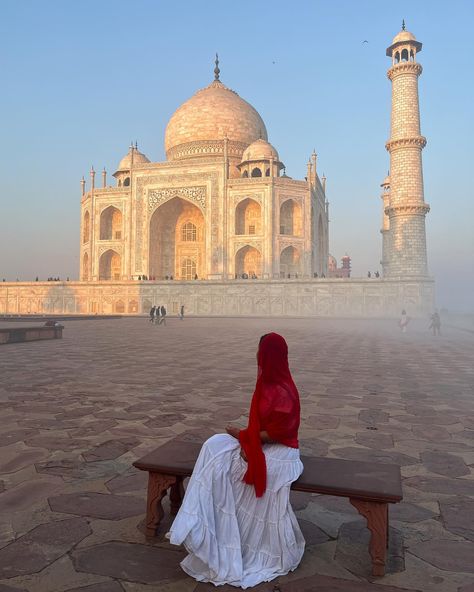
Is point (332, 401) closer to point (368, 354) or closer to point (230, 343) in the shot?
point (368, 354)

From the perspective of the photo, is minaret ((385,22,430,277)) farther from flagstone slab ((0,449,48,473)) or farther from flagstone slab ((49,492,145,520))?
flagstone slab ((49,492,145,520))

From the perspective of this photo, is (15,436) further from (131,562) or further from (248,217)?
(248,217)

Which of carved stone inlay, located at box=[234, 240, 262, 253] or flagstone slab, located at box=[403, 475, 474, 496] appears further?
carved stone inlay, located at box=[234, 240, 262, 253]

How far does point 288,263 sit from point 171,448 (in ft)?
103

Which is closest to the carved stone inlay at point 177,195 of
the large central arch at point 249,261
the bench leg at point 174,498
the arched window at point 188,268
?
the large central arch at point 249,261

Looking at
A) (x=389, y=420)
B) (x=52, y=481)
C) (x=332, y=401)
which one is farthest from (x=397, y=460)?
(x=52, y=481)

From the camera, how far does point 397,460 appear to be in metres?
3.08

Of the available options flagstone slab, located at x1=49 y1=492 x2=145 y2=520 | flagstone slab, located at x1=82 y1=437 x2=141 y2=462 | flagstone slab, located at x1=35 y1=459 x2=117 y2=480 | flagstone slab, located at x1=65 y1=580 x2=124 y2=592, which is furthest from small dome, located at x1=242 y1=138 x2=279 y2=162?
flagstone slab, located at x1=65 y1=580 x2=124 y2=592

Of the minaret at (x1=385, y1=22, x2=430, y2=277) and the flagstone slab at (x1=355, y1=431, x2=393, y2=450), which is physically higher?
the minaret at (x1=385, y1=22, x2=430, y2=277)

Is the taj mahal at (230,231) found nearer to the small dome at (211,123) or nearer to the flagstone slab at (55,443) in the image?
the small dome at (211,123)

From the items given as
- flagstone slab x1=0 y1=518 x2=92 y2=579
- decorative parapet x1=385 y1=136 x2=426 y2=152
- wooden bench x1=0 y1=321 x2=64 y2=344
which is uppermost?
decorative parapet x1=385 y1=136 x2=426 y2=152

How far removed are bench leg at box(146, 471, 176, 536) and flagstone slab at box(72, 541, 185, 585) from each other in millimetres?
104

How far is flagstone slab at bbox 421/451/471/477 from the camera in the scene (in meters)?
2.87

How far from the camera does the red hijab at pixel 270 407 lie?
1.94m
